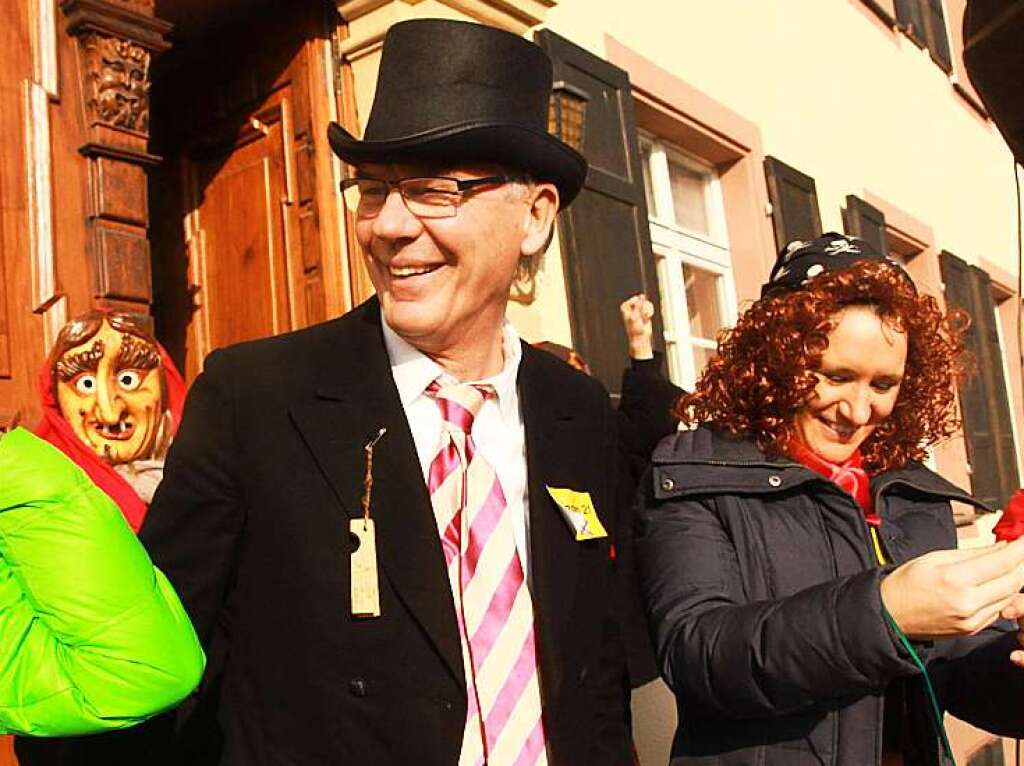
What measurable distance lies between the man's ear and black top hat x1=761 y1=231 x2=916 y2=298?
1.54 ft

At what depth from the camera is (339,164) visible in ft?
12.4

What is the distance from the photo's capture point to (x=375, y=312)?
5.41 ft

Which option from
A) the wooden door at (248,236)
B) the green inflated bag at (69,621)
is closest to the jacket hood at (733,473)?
the green inflated bag at (69,621)

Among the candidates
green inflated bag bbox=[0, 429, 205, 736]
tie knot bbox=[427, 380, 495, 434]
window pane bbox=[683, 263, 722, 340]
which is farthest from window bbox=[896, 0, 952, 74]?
green inflated bag bbox=[0, 429, 205, 736]

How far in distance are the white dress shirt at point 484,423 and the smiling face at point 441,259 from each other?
0.03 m

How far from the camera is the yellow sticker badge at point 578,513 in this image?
5.08 ft

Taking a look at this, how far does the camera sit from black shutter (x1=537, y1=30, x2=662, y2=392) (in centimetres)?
420

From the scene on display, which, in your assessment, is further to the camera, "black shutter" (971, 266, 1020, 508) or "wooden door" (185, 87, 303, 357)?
"black shutter" (971, 266, 1020, 508)

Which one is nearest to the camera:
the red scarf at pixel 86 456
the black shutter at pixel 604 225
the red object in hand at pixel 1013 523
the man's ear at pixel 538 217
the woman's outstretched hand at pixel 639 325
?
the man's ear at pixel 538 217

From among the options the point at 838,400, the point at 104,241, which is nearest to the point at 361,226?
the point at 838,400

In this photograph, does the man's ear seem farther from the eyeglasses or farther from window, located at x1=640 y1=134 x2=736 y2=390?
window, located at x1=640 y1=134 x2=736 y2=390

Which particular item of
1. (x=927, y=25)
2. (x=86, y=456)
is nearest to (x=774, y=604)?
(x=86, y=456)

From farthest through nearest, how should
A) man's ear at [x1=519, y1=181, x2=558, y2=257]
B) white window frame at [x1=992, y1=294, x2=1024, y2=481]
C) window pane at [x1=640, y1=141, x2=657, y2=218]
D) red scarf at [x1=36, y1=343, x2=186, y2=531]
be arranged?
white window frame at [x1=992, y1=294, x2=1024, y2=481], window pane at [x1=640, y1=141, x2=657, y2=218], red scarf at [x1=36, y1=343, x2=186, y2=531], man's ear at [x1=519, y1=181, x2=558, y2=257]

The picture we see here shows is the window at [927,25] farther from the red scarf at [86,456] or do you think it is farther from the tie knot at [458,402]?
the tie knot at [458,402]
